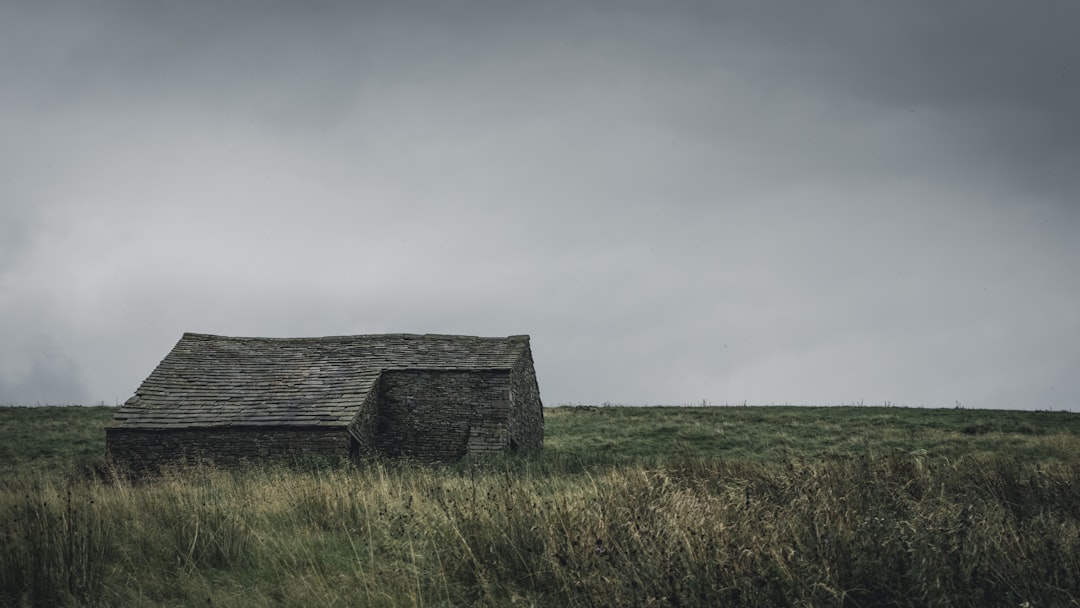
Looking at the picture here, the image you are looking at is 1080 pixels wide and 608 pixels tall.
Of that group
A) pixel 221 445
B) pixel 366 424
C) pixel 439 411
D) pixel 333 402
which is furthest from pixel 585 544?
pixel 221 445

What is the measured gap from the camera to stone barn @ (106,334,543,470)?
22.4 meters

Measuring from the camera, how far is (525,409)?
87.4ft

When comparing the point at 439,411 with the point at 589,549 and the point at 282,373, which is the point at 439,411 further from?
the point at 589,549

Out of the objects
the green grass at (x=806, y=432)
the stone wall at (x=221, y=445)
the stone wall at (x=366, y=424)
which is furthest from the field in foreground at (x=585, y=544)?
the green grass at (x=806, y=432)

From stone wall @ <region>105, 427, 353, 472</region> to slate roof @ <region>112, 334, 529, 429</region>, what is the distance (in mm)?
316

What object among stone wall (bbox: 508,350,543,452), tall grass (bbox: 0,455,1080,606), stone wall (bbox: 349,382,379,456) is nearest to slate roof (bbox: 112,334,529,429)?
stone wall (bbox: 349,382,379,456)

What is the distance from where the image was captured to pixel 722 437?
90.9 feet

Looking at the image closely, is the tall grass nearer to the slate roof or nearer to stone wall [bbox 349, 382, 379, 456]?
stone wall [bbox 349, 382, 379, 456]

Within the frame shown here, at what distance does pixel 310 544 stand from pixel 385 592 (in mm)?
1934

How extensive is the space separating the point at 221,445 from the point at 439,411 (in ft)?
23.3

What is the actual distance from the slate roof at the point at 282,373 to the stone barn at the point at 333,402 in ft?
0.15

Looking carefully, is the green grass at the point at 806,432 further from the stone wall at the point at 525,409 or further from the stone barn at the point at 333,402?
the stone barn at the point at 333,402

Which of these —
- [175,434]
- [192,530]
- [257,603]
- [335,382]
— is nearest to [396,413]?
[335,382]

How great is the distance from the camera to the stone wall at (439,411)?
23.9 m
